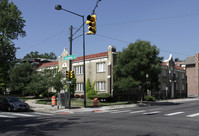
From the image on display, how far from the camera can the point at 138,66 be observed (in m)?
28.3

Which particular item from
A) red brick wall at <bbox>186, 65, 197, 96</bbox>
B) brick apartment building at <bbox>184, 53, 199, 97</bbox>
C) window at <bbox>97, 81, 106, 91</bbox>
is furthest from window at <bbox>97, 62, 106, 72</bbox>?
red brick wall at <bbox>186, 65, 197, 96</bbox>

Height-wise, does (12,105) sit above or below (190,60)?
below

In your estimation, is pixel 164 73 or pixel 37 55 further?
pixel 37 55

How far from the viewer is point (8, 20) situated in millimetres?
31125

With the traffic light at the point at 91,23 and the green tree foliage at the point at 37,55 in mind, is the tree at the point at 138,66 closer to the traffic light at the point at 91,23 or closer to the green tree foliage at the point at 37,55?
the traffic light at the point at 91,23

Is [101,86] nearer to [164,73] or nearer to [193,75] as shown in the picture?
[164,73]

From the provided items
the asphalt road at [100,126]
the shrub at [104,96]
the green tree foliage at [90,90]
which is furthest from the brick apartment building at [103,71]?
the asphalt road at [100,126]

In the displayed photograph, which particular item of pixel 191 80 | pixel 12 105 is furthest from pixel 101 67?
pixel 191 80

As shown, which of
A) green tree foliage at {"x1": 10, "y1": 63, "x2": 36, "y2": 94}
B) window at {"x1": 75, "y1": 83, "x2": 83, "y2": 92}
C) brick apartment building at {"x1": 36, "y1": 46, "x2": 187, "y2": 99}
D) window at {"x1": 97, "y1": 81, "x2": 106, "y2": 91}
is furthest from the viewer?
green tree foliage at {"x1": 10, "y1": 63, "x2": 36, "y2": 94}

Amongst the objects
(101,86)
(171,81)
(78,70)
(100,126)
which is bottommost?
(100,126)

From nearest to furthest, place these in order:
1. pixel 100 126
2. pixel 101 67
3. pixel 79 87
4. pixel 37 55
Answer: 1. pixel 100 126
2. pixel 101 67
3. pixel 79 87
4. pixel 37 55

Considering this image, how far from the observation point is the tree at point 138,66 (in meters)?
28.0

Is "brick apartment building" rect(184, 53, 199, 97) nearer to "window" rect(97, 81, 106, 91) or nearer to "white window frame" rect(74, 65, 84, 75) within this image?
"window" rect(97, 81, 106, 91)

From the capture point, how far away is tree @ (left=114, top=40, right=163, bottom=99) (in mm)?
27969
